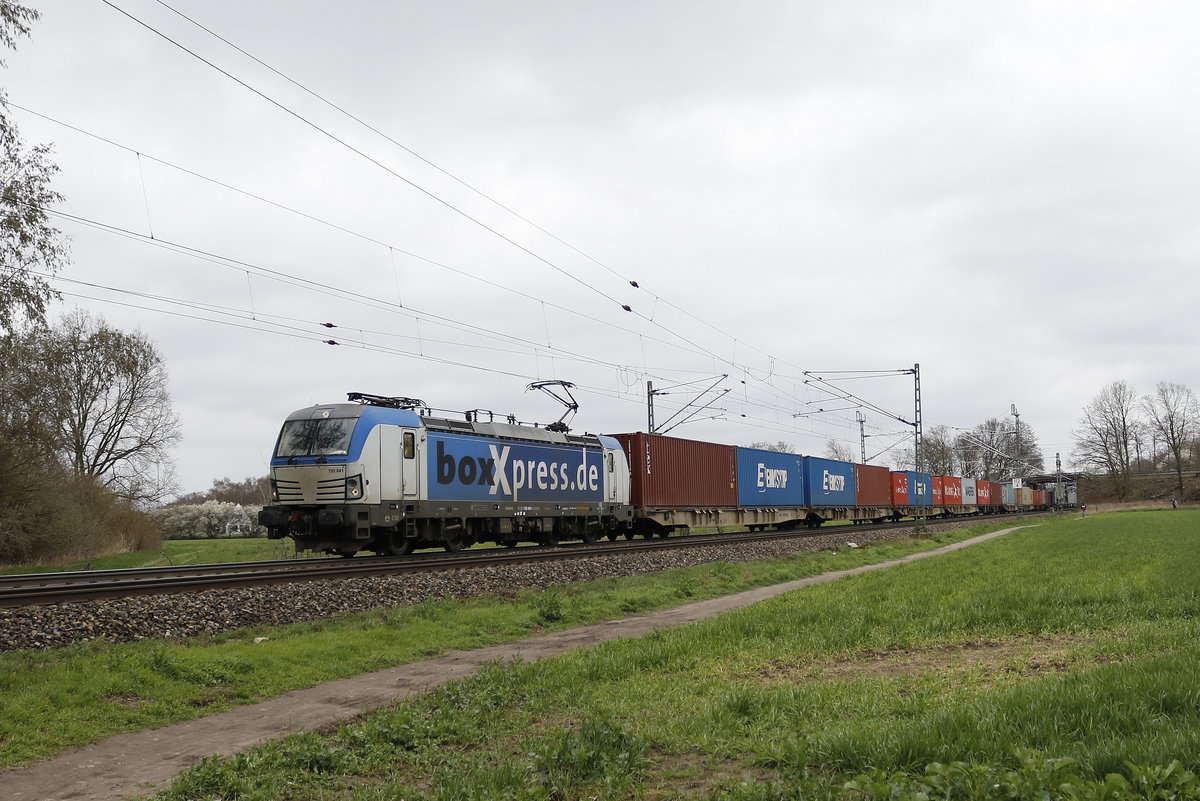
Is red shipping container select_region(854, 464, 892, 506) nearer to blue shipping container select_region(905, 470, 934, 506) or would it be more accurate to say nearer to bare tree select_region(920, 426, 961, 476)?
blue shipping container select_region(905, 470, 934, 506)

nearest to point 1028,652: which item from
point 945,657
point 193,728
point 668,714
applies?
point 945,657

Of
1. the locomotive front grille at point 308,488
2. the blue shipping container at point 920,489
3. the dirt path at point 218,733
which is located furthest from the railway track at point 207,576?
the blue shipping container at point 920,489

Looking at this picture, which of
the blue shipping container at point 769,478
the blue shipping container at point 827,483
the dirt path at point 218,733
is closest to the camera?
the dirt path at point 218,733

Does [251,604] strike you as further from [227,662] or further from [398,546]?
[398,546]

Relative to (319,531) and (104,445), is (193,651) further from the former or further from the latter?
(104,445)

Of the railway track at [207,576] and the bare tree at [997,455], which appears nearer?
the railway track at [207,576]

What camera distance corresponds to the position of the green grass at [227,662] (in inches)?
274

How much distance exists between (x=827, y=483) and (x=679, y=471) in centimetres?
1458

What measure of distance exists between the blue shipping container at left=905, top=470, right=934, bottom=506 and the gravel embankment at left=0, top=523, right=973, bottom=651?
4026cm

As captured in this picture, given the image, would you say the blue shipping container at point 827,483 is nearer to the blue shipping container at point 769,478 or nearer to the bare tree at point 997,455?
the blue shipping container at point 769,478

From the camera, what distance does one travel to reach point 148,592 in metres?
12.8

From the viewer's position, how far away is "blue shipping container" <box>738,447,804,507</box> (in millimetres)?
36656

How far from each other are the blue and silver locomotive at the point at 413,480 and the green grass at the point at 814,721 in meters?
11.3

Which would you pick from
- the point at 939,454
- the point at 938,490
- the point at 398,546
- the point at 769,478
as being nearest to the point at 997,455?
the point at 939,454
